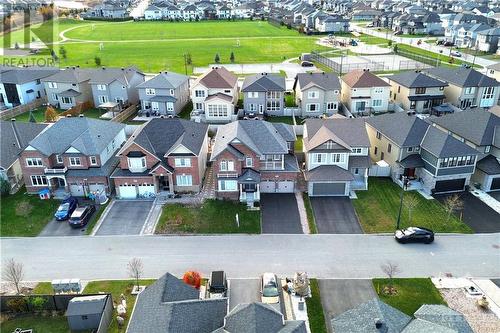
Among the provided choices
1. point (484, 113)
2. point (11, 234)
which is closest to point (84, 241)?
point (11, 234)

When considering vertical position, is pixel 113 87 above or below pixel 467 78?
below

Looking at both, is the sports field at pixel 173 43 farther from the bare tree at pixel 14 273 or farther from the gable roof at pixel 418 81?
the bare tree at pixel 14 273

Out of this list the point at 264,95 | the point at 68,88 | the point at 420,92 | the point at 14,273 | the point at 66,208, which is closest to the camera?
the point at 14,273

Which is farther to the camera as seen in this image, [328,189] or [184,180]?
[184,180]

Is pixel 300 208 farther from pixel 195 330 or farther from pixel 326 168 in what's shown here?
pixel 195 330

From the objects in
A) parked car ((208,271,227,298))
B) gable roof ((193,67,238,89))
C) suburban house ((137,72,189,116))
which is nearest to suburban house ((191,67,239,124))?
gable roof ((193,67,238,89))

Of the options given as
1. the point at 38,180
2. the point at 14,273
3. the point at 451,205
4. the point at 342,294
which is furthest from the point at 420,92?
the point at 14,273

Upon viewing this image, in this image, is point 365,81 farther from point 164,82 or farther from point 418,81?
point 164,82

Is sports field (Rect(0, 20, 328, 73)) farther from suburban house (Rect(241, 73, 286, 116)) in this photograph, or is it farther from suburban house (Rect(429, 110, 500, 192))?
suburban house (Rect(429, 110, 500, 192))
